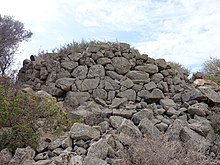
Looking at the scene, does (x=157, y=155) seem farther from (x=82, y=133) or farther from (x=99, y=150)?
(x=82, y=133)

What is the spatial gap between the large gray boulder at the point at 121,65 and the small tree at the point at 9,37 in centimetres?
365

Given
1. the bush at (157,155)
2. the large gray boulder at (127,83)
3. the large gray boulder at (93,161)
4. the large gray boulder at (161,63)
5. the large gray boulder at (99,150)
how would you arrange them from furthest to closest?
the large gray boulder at (161,63) → the large gray boulder at (127,83) → the large gray boulder at (99,150) → the bush at (157,155) → the large gray boulder at (93,161)

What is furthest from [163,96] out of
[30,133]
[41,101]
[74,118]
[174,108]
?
[30,133]

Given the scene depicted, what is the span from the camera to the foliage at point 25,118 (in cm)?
464

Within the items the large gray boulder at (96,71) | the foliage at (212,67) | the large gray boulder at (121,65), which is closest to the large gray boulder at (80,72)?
the large gray boulder at (96,71)

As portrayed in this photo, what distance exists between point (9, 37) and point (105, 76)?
4.02 metres

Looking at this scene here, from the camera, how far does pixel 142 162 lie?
405 cm

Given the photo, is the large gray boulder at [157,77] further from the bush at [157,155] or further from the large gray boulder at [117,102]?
the bush at [157,155]

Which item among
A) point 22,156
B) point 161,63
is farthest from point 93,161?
point 161,63

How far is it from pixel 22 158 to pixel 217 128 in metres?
3.78

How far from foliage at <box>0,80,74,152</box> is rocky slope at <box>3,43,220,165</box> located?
0.36 m

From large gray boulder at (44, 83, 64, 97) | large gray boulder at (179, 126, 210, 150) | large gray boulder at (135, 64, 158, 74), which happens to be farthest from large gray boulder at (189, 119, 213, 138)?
large gray boulder at (44, 83, 64, 97)

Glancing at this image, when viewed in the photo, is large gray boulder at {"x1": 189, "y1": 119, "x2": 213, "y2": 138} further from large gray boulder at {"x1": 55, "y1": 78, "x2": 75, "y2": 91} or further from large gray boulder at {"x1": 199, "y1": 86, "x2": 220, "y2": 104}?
large gray boulder at {"x1": 55, "y1": 78, "x2": 75, "y2": 91}

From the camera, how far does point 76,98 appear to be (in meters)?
7.09
